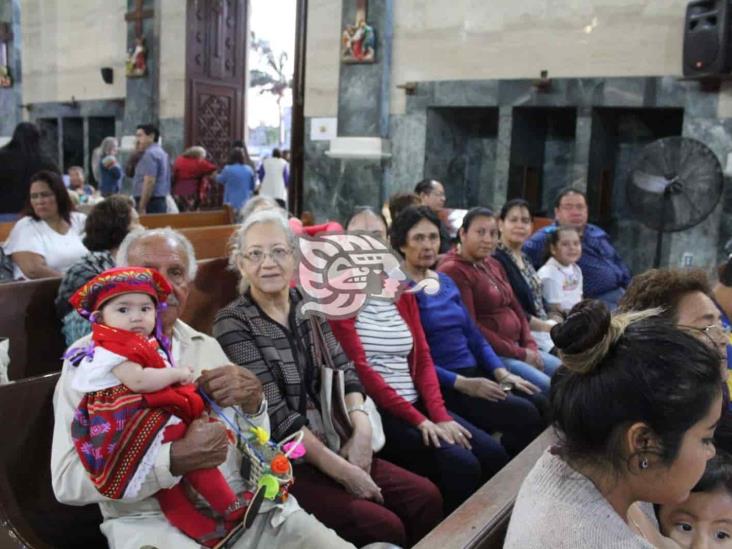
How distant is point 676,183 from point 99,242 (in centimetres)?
431

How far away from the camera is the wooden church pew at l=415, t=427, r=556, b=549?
1279mm

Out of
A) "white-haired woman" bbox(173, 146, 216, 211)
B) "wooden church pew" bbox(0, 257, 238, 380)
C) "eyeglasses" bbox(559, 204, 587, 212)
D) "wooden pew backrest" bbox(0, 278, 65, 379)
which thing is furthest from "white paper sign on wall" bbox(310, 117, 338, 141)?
"wooden pew backrest" bbox(0, 278, 65, 379)

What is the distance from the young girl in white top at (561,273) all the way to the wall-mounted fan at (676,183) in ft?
5.01

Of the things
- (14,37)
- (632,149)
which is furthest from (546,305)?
(14,37)

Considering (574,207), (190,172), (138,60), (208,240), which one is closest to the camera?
(208,240)

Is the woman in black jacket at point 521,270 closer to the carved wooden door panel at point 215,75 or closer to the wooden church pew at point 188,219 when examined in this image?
the wooden church pew at point 188,219

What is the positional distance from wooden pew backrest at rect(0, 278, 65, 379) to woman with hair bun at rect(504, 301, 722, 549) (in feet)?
7.48

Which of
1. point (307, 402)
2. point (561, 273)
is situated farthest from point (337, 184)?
point (307, 402)

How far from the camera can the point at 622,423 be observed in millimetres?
1176

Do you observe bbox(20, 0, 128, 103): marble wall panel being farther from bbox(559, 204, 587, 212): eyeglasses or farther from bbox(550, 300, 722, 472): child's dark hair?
bbox(550, 300, 722, 472): child's dark hair

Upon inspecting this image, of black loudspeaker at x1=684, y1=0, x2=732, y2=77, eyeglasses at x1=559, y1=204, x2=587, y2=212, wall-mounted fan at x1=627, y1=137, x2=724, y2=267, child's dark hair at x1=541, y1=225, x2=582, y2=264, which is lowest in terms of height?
child's dark hair at x1=541, y1=225, x2=582, y2=264

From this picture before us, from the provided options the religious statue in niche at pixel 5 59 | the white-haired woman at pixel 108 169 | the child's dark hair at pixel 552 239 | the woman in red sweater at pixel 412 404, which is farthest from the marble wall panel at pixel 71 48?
the woman in red sweater at pixel 412 404

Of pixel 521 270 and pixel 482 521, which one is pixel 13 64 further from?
pixel 482 521

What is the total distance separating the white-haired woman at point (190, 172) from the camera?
829 cm
